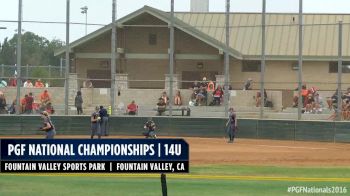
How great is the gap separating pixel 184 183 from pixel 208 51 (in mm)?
23714

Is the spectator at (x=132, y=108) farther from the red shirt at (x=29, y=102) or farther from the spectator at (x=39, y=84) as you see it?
the red shirt at (x=29, y=102)

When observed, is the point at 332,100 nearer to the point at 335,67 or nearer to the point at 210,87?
the point at 210,87

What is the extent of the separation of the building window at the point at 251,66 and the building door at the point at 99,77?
24.1 feet

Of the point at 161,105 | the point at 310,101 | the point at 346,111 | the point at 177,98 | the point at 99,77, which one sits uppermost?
the point at 99,77

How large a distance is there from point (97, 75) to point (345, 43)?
A: 13888 millimetres

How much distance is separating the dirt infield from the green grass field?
3.29 metres

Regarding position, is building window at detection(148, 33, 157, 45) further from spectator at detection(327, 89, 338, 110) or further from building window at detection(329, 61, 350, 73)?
spectator at detection(327, 89, 338, 110)

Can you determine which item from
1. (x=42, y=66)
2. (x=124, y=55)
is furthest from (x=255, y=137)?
(x=42, y=66)

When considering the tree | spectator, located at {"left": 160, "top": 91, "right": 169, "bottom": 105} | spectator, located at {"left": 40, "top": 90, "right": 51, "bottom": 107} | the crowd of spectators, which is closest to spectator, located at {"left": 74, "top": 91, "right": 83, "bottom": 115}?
spectator, located at {"left": 40, "top": 90, "right": 51, "bottom": 107}

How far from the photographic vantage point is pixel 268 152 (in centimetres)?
2852

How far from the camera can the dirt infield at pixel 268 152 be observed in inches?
977

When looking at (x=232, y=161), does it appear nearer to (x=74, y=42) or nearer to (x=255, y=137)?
(x=255, y=137)

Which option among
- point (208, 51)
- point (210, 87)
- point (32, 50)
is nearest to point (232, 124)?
point (210, 87)

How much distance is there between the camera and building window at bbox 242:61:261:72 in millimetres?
40625
